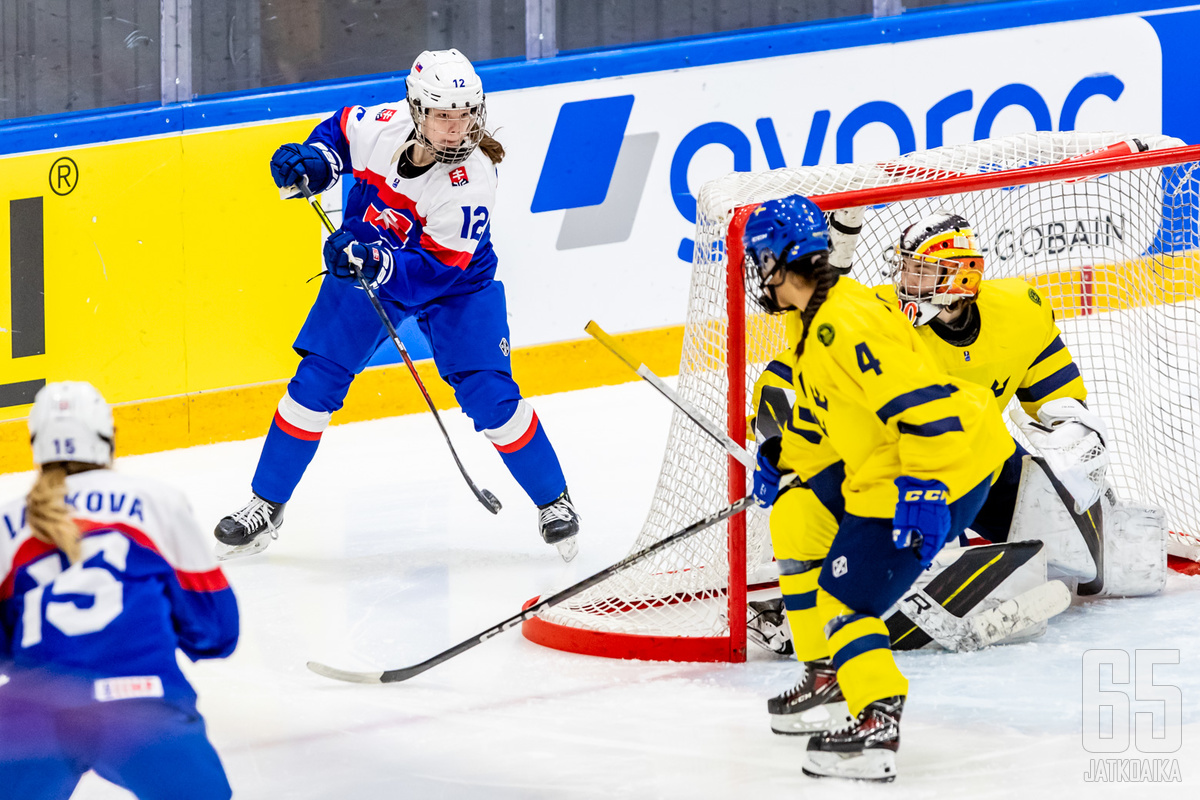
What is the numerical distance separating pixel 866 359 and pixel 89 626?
4.10ft

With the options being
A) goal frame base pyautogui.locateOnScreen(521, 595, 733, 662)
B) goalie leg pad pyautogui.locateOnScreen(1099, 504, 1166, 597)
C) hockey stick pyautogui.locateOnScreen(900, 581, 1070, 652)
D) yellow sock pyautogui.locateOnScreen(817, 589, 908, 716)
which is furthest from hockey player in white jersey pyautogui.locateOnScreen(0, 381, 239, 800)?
goalie leg pad pyautogui.locateOnScreen(1099, 504, 1166, 597)

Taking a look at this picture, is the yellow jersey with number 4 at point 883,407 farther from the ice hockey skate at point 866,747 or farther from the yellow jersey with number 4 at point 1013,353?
the yellow jersey with number 4 at point 1013,353

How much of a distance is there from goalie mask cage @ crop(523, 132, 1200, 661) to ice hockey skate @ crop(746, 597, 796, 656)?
0.19 feet

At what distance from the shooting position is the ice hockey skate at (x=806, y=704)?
2761 mm

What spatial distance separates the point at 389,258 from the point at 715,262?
0.90m

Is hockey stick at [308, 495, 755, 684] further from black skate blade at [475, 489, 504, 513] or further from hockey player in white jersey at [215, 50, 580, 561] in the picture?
black skate blade at [475, 489, 504, 513]

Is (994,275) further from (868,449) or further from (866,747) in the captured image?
(866,747)

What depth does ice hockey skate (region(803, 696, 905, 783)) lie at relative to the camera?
8.41 ft

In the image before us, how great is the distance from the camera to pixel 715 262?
11.4 feet

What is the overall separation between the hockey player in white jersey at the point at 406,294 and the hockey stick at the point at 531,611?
0.84 meters

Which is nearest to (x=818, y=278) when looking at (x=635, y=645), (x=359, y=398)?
(x=635, y=645)

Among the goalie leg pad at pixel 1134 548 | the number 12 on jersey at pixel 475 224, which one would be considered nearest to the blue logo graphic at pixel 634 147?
the number 12 on jersey at pixel 475 224

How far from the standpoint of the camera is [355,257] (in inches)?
152

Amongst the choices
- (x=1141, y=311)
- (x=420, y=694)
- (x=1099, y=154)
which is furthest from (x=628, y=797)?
(x=1141, y=311)
